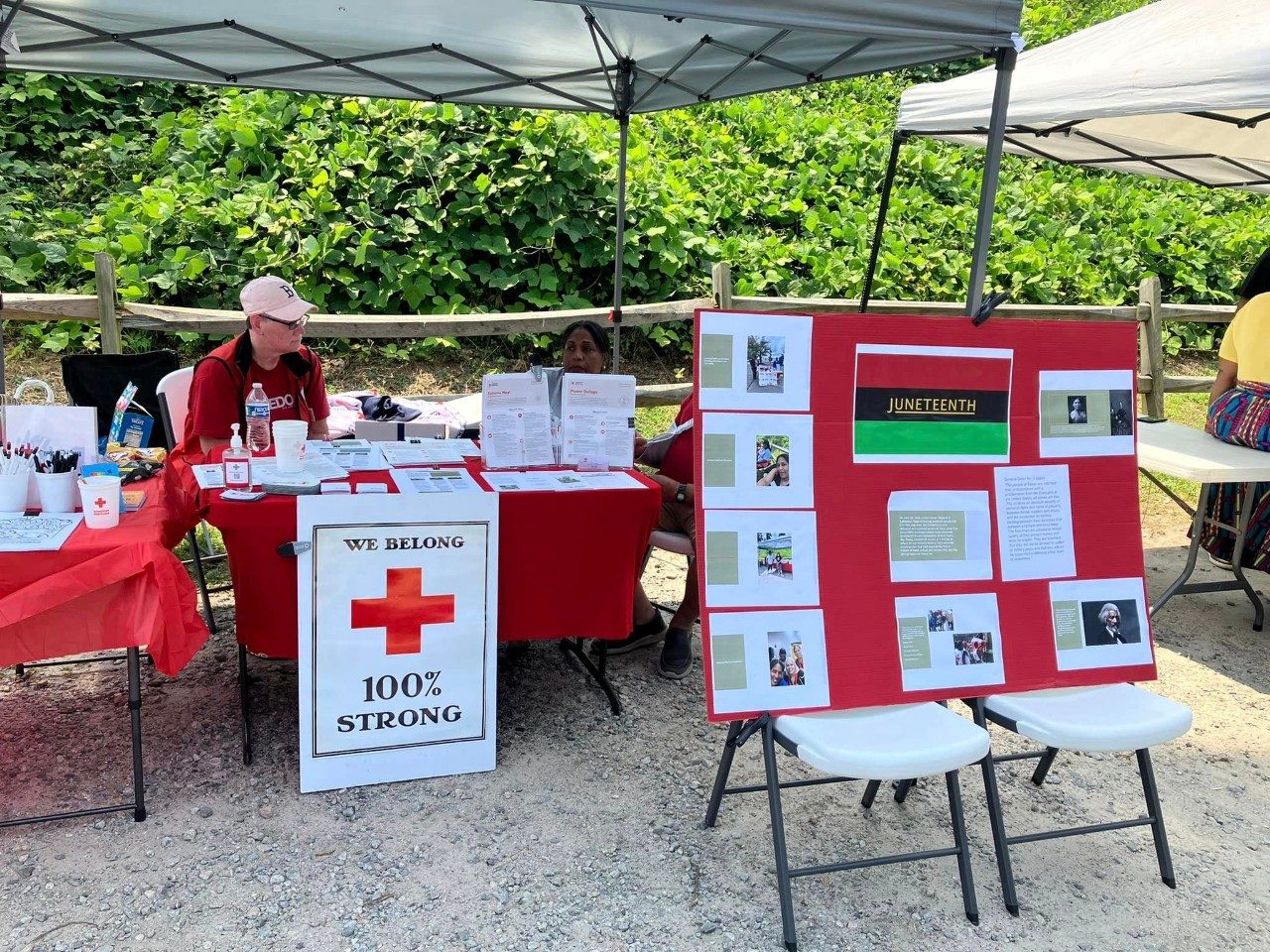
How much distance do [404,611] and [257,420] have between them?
40.3 inches

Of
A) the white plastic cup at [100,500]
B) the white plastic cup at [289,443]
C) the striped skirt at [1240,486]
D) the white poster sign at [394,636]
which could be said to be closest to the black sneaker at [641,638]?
the white poster sign at [394,636]

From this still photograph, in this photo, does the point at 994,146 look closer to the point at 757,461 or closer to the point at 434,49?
the point at 757,461

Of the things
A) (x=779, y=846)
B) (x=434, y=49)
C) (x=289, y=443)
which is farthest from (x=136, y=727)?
(x=434, y=49)

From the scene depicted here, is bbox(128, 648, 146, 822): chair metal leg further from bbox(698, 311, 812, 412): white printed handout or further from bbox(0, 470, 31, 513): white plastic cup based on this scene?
bbox(698, 311, 812, 412): white printed handout

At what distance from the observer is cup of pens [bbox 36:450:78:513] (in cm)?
275

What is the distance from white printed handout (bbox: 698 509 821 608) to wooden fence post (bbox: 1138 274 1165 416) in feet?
19.3

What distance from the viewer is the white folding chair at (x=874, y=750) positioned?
233 cm

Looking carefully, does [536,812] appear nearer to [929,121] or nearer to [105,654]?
[105,654]

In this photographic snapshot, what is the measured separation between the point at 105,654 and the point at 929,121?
436 centimetres

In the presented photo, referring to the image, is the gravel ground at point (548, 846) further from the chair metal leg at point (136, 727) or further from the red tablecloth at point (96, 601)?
the red tablecloth at point (96, 601)

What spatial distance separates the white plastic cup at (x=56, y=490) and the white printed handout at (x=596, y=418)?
1.52 m

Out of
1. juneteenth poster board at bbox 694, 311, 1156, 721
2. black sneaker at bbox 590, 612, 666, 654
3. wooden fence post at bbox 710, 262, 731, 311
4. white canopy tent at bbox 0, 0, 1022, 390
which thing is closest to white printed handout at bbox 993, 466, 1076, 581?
juneteenth poster board at bbox 694, 311, 1156, 721

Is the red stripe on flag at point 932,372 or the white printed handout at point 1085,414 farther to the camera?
the white printed handout at point 1085,414

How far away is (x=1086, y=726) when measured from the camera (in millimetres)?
2525
